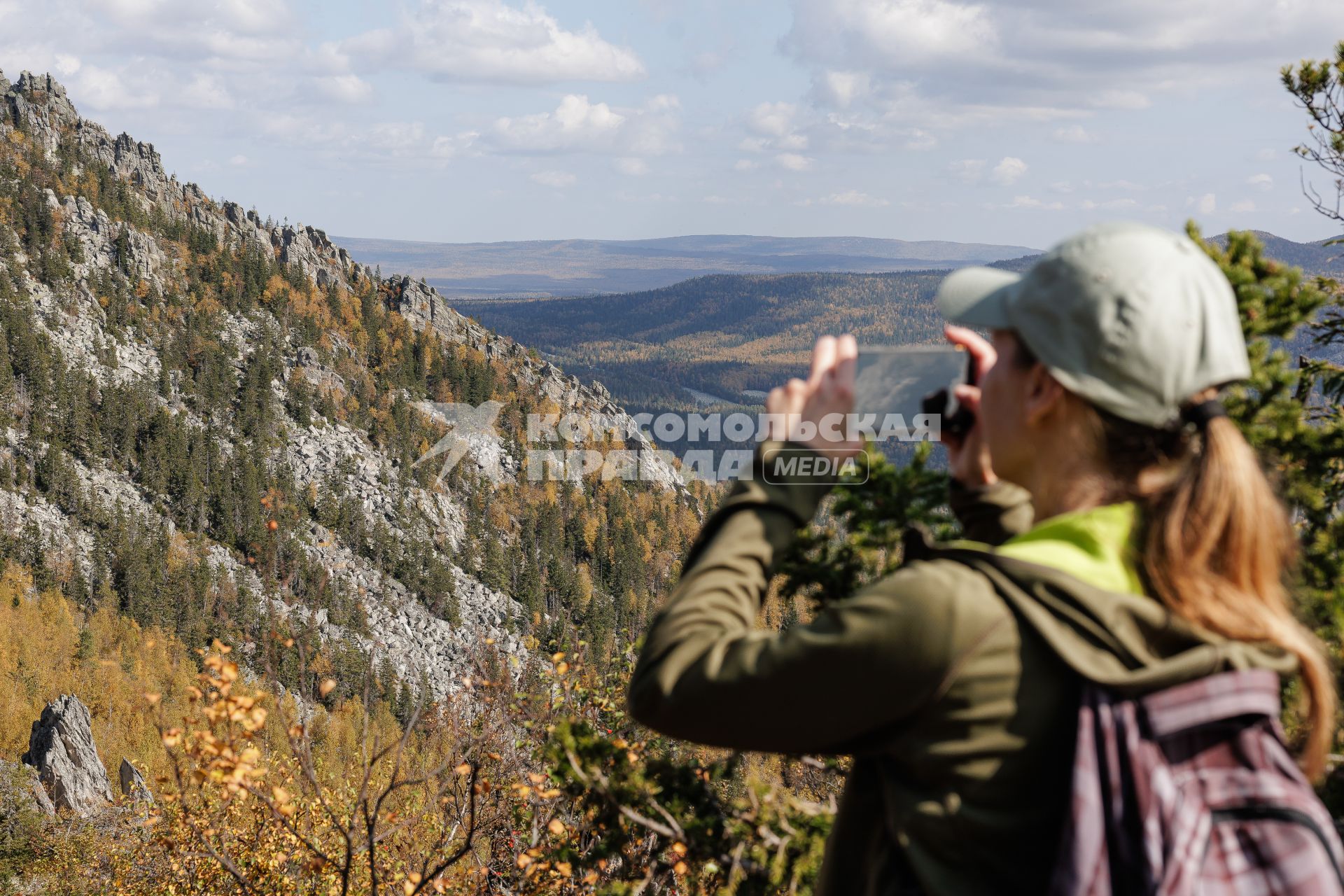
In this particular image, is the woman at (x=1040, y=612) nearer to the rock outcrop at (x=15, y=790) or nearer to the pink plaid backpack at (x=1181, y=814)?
the pink plaid backpack at (x=1181, y=814)

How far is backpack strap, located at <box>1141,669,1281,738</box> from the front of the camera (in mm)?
1470

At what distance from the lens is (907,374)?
2.31 meters

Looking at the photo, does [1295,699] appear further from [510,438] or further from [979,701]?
[510,438]

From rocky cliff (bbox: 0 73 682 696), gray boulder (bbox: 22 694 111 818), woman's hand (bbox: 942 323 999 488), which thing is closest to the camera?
woman's hand (bbox: 942 323 999 488)

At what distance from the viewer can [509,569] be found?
131000 mm

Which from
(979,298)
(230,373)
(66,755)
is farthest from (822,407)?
(230,373)

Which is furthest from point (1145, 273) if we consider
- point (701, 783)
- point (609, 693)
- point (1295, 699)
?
point (609, 693)

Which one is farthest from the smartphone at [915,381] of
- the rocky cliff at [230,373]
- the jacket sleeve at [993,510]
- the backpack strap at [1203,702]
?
the rocky cliff at [230,373]

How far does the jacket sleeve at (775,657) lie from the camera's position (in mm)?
1494

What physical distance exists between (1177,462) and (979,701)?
20.9 inches

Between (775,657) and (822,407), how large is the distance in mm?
533

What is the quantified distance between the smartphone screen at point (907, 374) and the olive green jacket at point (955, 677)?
62 cm

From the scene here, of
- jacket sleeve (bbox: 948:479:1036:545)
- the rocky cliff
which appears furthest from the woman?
the rocky cliff

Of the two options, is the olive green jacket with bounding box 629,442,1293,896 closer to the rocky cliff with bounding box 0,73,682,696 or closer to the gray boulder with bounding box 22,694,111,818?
the gray boulder with bounding box 22,694,111,818
